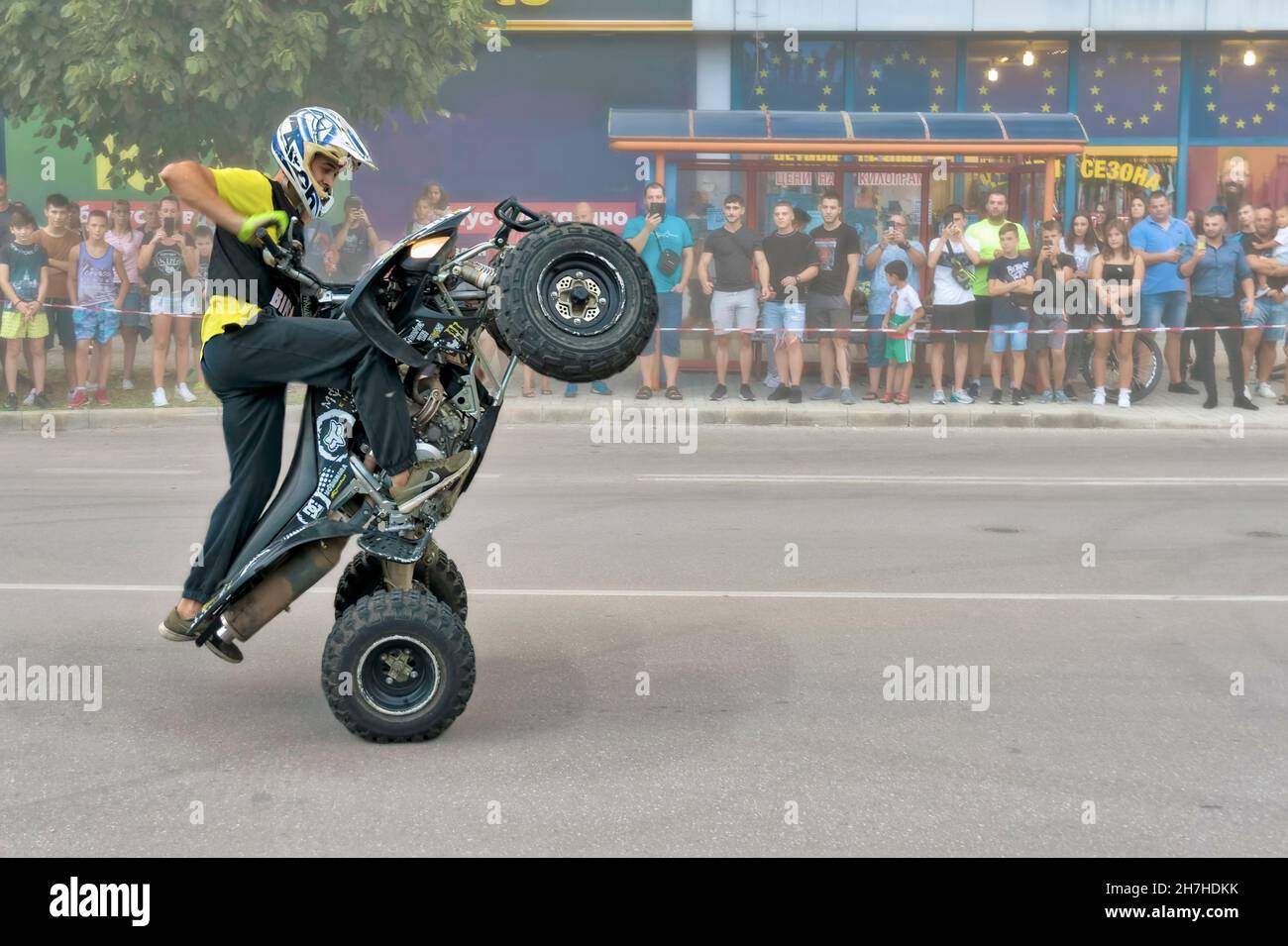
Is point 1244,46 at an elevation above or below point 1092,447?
above

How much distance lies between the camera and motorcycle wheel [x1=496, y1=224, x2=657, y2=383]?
5422 mm

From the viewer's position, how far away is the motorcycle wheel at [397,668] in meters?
5.48

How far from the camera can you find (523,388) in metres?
17.1

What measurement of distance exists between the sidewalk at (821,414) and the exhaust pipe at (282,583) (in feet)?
33.4

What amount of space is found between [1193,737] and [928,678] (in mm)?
1101

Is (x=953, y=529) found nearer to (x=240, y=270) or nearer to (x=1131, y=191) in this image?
(x=240, y=270)

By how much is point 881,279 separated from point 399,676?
1221cm

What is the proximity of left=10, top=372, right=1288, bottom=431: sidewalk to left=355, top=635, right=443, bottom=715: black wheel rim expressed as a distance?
33.8ft

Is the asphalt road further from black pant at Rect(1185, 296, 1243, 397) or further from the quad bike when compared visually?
black pant at Rect(1185, 296, 1243, 397)

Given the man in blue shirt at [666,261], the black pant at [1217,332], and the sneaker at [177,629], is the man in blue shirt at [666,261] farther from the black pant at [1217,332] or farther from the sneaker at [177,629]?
the sneaker at [177,629]

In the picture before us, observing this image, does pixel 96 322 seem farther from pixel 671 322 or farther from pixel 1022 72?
pixel 1022 72

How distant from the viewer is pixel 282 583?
5672 millimetres

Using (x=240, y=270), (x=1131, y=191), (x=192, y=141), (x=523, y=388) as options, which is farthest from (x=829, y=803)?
(x=1131, y=191)

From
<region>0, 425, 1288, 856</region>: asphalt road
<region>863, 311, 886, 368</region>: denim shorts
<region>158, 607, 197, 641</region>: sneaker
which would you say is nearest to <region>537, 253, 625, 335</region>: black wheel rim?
<region>0, 425, 1288, 856</region>: asphalt road
